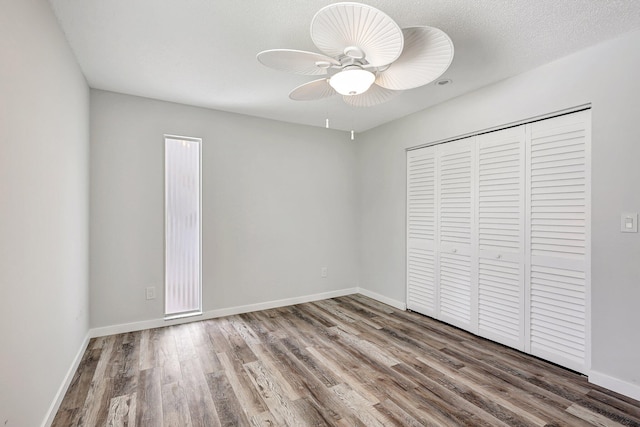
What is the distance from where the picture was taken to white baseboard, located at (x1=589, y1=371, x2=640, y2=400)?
6.54 ft

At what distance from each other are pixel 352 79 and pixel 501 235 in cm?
211

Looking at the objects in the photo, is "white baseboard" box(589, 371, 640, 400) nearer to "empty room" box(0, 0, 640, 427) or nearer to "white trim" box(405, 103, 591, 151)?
"empty room" box(0, 0, 640, 427)

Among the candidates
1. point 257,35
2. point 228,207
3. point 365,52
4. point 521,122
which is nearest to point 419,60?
point 365,52

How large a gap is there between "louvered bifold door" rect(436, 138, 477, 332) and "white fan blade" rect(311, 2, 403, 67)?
2.00 m

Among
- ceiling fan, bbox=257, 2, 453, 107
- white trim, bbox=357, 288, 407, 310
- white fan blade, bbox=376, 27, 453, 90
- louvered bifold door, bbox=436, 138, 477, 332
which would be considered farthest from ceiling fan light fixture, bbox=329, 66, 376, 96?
white trim, bbox=357, 288, 407, 310

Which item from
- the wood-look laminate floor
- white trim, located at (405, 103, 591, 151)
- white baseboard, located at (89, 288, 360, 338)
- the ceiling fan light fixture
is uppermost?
white trim, located at (405, 103, 591, 151)

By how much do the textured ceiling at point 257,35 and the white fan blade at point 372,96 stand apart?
41cm

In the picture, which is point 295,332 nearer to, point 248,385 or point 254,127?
point 248,385

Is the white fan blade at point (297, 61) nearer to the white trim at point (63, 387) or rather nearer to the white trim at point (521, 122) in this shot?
the white trim at point (521, 122)

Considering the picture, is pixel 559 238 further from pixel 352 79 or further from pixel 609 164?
pixel 352 79

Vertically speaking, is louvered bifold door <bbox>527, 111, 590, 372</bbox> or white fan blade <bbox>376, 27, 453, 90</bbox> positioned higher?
white fan blade <bbox>376, 27, 453, 90</bbox>

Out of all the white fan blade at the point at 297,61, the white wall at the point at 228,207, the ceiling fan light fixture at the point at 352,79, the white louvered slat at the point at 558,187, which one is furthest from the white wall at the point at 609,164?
the white wall at the point at 228,207

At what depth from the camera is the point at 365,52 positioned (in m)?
1.53

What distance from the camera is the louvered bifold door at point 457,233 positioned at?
10.2 feet
